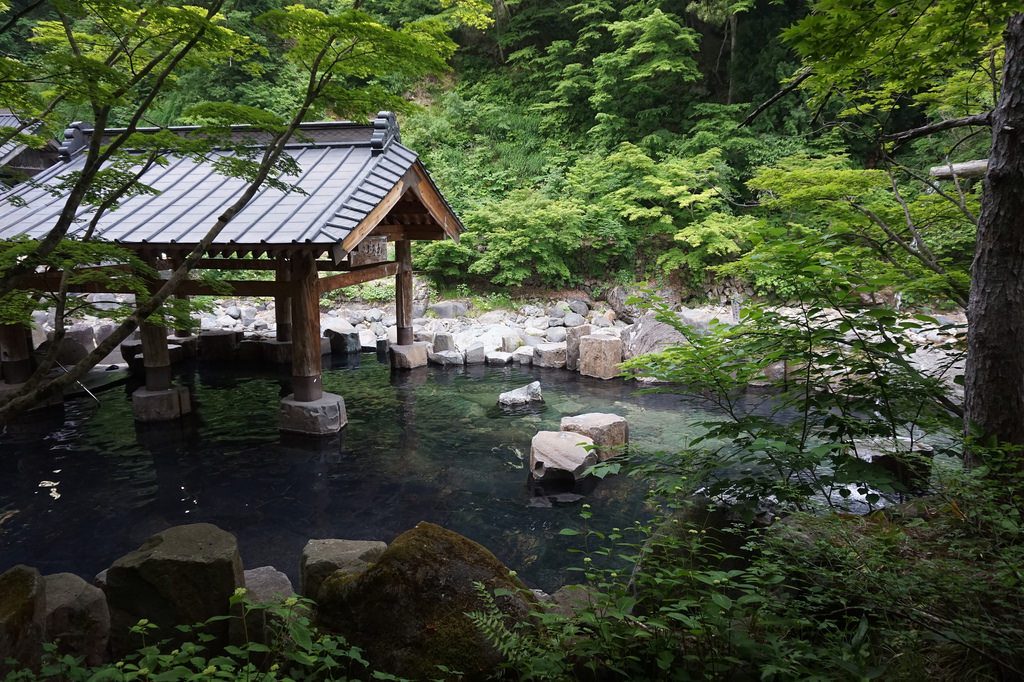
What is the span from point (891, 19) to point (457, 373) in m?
10.2

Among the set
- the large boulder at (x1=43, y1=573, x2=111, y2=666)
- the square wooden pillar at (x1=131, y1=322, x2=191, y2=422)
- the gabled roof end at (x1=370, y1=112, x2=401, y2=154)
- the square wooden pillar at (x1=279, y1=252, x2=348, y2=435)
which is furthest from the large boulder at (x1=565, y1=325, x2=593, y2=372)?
the large boulder at (x1=43, y1=573, x2=111, y2=666)

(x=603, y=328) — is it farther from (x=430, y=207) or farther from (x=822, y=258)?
(x=822, y=258)

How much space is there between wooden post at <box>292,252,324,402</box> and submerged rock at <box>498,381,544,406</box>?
3106mm

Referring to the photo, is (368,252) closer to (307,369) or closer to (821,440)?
(307,369)

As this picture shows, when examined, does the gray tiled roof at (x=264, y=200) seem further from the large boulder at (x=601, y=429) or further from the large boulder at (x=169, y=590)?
the large boulder at (x=169, y=590)

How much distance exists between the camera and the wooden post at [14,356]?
9.14 metres

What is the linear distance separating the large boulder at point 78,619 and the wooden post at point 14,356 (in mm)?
7607

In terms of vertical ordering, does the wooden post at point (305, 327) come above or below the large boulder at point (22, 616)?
above

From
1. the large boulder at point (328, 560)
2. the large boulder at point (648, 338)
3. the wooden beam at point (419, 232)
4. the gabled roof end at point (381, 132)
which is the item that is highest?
the gabled roof end at point (381, 132)

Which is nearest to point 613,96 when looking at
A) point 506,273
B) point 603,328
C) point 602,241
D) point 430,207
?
point 602,241

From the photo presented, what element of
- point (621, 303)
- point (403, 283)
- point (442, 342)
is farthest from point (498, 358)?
point (621, 303)

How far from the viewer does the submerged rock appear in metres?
9.95

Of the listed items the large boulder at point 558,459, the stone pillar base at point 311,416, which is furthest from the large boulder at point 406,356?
the large boulder at point 558,459

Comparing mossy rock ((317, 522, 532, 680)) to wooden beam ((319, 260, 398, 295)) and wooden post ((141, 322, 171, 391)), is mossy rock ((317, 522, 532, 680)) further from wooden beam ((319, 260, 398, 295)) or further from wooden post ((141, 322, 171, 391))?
wooden post ((141, 322, 171, 391))
